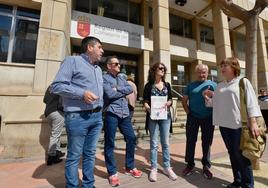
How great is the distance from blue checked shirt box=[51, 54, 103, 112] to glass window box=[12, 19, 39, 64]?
18.9ft

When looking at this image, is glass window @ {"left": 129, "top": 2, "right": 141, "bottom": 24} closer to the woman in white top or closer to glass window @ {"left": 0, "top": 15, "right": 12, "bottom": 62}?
glass window @ {"left": 0, "top": 15, "right": 12, "bottom": 62}

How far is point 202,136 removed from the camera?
11.0 feet

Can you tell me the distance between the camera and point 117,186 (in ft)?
9.34

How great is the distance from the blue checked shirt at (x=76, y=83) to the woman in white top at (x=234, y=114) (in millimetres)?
1747

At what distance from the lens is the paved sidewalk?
2934 millimetres

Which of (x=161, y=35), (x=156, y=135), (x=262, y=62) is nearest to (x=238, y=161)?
(x=156, y=135)

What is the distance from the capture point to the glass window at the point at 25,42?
23.6 feet

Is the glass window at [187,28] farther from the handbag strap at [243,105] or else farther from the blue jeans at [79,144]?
the blue jeans at [79,144]

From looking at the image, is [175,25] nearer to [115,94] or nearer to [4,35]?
[4,35]

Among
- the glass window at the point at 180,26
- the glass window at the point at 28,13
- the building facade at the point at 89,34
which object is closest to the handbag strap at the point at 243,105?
the building facade at the point at 89,34

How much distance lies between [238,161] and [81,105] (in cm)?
221

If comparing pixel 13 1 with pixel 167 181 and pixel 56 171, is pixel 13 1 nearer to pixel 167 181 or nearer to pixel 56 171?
pixel 56 171

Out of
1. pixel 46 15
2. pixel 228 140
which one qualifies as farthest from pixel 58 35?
pixel 228 140

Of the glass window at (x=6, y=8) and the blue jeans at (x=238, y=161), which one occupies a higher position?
the glass window at (x=6, y=8)
